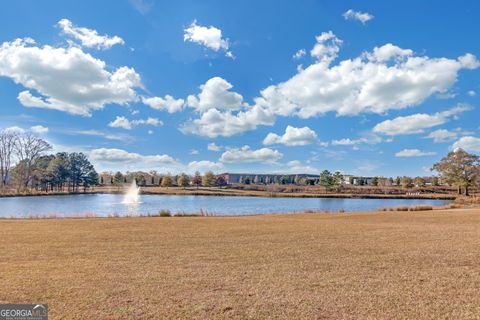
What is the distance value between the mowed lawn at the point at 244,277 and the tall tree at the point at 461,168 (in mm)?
58624

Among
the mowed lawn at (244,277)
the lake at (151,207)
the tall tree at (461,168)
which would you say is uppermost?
the tall tree at (461,168)

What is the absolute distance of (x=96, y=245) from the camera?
1034cm

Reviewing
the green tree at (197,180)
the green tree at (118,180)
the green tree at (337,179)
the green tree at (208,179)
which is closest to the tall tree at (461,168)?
the green tree at (337,179)

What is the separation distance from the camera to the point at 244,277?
6711mm

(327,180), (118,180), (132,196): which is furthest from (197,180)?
(132,196)

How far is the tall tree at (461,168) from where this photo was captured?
2344 inches

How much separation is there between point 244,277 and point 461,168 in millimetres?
67469

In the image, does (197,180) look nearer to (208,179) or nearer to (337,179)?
(208,179)

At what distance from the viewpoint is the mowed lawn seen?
496 cm

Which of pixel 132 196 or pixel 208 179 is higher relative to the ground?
pixel 208 179

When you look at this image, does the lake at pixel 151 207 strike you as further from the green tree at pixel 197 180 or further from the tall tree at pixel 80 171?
the green tree at pixel 197 180

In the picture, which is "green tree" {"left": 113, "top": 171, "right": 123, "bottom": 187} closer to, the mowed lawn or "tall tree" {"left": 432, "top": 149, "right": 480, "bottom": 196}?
"tall tree" {"left": 432, "top": 149, "right": 480, "bottom": 196}

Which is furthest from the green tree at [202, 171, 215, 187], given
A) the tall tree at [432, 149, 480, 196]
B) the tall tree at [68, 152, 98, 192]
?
the tall tree at [432, 149, 480, 196]

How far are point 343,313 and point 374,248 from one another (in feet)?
18.7
